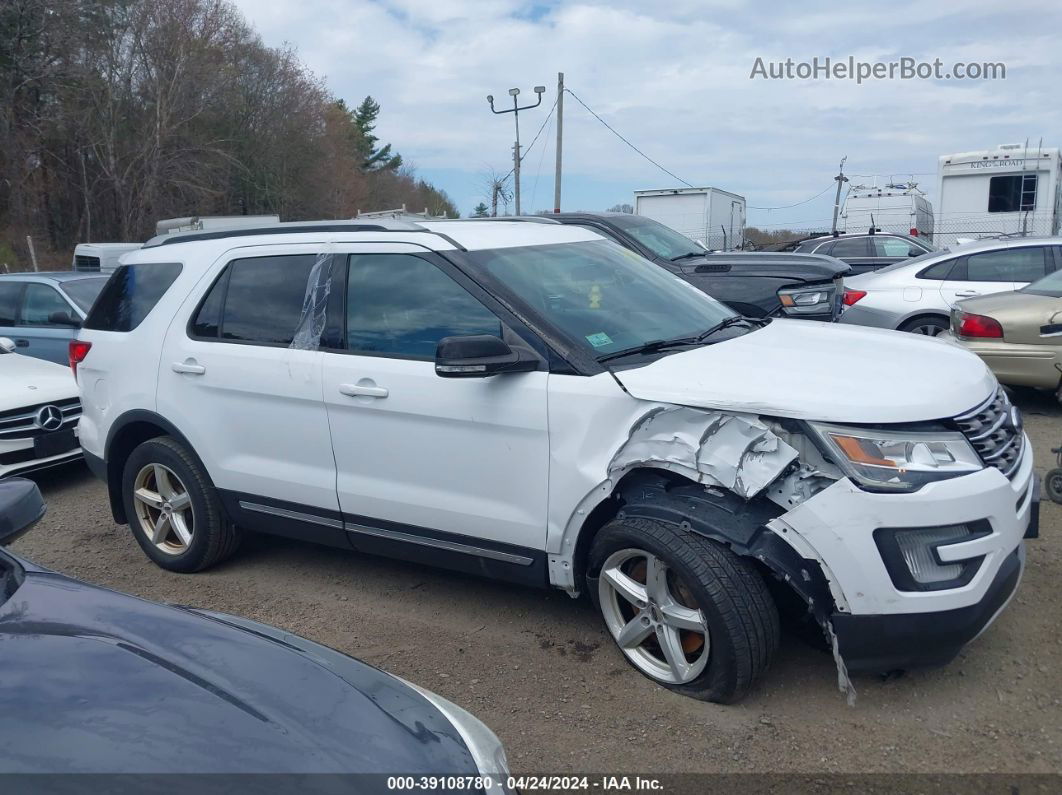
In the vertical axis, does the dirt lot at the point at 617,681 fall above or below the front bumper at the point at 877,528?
below

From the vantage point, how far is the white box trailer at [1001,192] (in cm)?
2019

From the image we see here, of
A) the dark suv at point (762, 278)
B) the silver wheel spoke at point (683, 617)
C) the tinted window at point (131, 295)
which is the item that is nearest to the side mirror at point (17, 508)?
the silver wheel spoke at point (683, 617)

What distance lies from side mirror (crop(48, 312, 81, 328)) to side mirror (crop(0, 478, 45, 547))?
695cm

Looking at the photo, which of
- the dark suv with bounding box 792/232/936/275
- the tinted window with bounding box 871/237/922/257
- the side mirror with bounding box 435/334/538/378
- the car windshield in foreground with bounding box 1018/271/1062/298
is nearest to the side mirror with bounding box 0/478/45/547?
the side mirror with bounding box 435/334/538/378

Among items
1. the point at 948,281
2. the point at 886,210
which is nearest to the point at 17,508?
the point at 948,281

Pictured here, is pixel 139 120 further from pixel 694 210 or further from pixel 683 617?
pixel 683 617

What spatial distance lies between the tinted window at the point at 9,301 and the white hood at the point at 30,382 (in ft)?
6.64

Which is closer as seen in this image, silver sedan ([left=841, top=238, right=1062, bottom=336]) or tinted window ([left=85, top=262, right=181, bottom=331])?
tinted window ([left=85, top=262, right=181, bottom=331])

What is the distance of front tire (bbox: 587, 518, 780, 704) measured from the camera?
3.27 meters

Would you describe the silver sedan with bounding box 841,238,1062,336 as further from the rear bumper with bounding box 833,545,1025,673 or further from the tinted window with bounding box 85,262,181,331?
the tinted window with bounding box 85,262,181,331

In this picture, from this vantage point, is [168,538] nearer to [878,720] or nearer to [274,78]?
[878,720]

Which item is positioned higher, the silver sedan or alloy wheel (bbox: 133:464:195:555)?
the silver sedan

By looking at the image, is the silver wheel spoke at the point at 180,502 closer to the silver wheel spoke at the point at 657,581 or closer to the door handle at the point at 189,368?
the door handle at the point at 189,368

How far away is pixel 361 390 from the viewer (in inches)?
161
